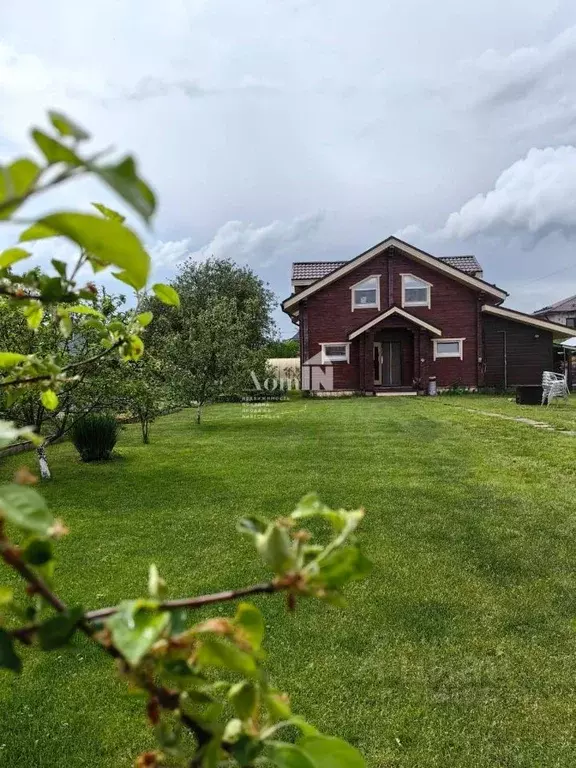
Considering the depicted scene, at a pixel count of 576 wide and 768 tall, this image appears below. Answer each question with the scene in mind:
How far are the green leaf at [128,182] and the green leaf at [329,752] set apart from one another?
45 cm

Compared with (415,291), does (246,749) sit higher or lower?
lower

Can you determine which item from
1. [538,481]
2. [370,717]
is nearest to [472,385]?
[538,481]

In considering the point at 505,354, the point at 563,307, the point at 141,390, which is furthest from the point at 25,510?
the point at 563,307

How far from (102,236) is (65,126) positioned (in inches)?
2.6

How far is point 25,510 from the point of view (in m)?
0.37

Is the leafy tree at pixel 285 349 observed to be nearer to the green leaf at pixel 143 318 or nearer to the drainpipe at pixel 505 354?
the drainpipe at pixel 505 354

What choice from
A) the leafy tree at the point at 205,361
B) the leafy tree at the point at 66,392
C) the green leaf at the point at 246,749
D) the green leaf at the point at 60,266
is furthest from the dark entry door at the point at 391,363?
the green leaf at the point at 246,749

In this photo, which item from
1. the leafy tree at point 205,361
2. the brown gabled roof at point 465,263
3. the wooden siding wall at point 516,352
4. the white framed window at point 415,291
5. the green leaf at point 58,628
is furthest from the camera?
the brown gabled roof at point 465,263

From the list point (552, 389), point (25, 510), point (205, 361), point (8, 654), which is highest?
point (205, 361)

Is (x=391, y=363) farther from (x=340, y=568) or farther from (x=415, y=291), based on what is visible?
(x=340, y=568)

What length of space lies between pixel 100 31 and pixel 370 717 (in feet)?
8.84

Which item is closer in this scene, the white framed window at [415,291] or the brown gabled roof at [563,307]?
the white framed window at [415,291]

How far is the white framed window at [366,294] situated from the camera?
2073 cm

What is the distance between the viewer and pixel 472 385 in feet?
66.4
